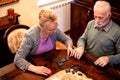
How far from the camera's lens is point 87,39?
2217 mm

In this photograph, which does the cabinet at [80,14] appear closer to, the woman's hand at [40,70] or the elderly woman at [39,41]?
the elderly woman at [39,41]

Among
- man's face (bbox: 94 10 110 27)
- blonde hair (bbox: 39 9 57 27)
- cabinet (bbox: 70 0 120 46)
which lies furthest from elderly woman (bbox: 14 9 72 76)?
cabinet (bbox: 70 0 120 46)

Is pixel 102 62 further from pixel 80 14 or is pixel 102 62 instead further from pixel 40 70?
pixel 80 14

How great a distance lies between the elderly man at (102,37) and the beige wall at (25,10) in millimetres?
1599

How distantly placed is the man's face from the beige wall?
1.78 metres

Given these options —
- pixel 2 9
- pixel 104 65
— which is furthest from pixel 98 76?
pixel 2 9

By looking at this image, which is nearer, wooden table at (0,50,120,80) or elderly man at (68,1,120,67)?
wooden table at (0,50,120,80)

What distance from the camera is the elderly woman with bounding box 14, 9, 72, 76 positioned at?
1.68m

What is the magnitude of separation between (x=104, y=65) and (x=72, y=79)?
1.14 ft

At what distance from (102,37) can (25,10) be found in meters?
1.84

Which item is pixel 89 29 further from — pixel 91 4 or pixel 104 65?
pixel 91 4

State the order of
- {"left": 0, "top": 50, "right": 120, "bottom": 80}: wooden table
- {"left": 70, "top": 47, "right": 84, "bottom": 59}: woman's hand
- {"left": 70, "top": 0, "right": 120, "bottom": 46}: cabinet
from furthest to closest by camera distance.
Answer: {"left": 70, "top": 0, "right": 120, "bottom": 46}: cabinet
{"left": 70, "top": 47, "right": 84, "bottom": 59}: woman's hand
{"left": 0, "top": 50, "right": 120, "bottom": 80}: wooden table

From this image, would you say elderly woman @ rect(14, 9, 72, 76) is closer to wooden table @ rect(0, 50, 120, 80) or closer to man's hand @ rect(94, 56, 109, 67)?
wooden table @ rect(0, 50, 120, 80)

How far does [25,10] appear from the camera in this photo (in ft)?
11.4
